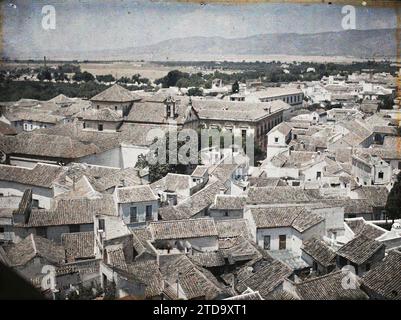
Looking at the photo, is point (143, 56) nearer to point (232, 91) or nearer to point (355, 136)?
point (355, 136)

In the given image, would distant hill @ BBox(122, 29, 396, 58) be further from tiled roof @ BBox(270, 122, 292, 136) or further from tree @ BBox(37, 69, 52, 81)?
tree @ BBox(37, 69, 52, 81)

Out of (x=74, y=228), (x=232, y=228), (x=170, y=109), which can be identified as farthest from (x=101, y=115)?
(x=232, y=228)

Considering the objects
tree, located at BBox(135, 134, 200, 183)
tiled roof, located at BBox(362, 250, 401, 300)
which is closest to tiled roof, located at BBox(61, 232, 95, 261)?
tiled roof, located at BBox(362, 250, 401, 300)

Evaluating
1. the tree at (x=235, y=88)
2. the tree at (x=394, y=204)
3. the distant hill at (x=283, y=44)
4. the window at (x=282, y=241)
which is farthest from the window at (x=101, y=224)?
the tree at (x=235, y=88)

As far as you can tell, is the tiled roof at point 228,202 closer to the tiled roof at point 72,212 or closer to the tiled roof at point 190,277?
the tiled roof at point 72,212

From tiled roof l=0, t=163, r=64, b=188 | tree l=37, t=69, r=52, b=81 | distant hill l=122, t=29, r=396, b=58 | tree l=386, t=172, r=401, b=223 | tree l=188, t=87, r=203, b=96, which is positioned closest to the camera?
tree l=386, t=172, r=401, b=223

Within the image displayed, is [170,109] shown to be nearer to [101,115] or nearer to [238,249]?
[101,115]

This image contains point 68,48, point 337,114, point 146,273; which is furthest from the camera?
point 337,114
